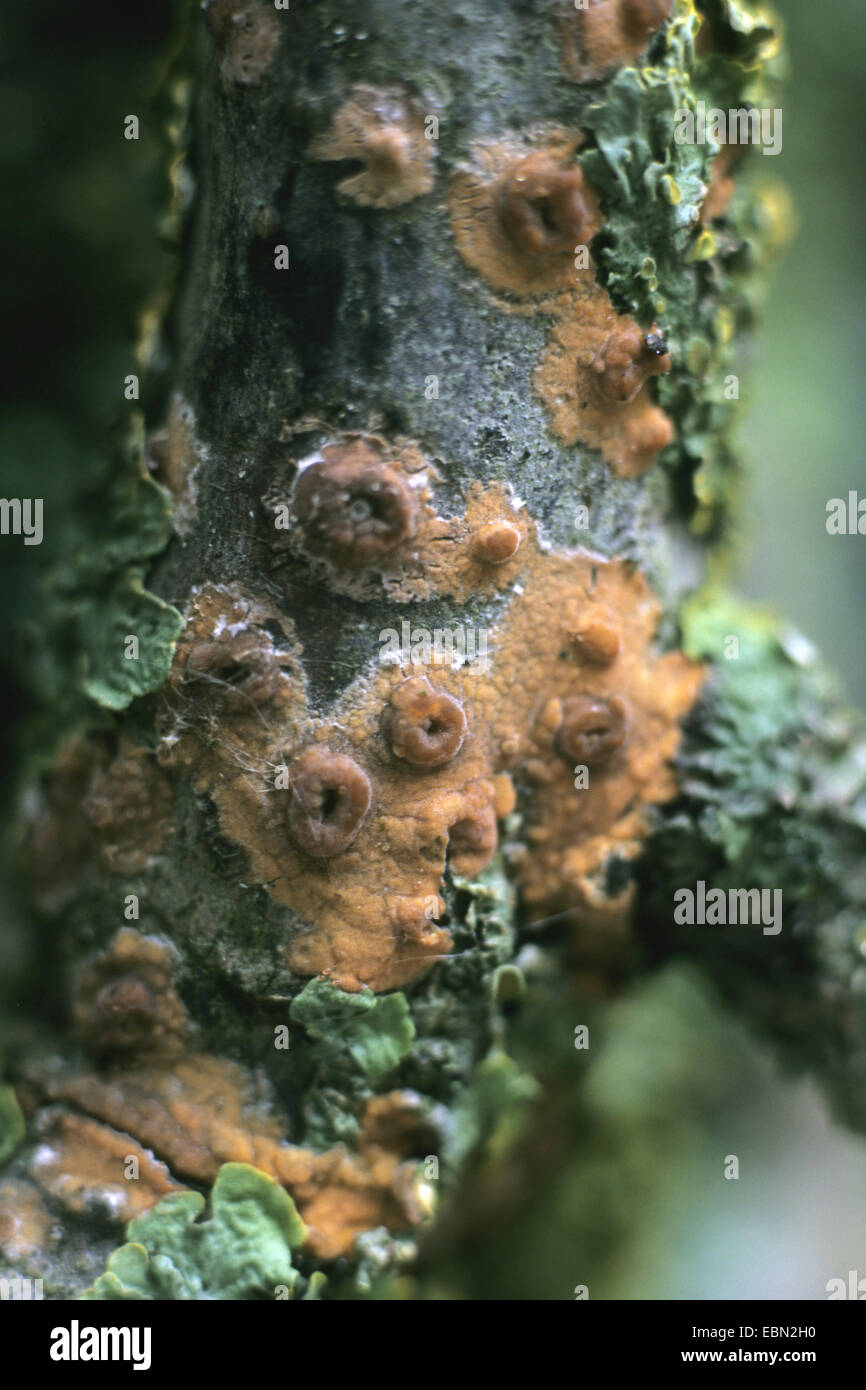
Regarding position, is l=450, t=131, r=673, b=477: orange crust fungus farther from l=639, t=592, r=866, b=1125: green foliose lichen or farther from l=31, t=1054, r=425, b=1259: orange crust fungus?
l=31, t=1054, r=425, b=1259: orange crust fungus

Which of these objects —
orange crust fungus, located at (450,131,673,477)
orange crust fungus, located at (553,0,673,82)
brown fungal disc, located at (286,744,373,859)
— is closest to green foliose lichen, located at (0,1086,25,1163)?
brown fungal disc, located at (286,744,373,859)

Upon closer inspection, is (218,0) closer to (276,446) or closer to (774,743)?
(276,446)

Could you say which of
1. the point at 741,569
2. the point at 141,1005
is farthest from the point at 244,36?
the point at 741,569

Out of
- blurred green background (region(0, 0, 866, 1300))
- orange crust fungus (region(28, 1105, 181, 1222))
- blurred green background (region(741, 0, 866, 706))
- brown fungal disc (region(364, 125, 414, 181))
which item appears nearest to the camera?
brown fungal disc (region(364, 125, 414, 181))

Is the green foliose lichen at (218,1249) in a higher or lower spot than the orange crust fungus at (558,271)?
lower

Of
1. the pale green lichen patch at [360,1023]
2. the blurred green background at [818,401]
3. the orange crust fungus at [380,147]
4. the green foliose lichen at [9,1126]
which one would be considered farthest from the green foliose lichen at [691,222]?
the blurred green background at [818,401]

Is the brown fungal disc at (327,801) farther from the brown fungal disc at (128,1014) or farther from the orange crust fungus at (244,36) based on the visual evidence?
the orange crust fungus at (244,36)

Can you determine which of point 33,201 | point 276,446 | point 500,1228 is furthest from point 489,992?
point 33,201
